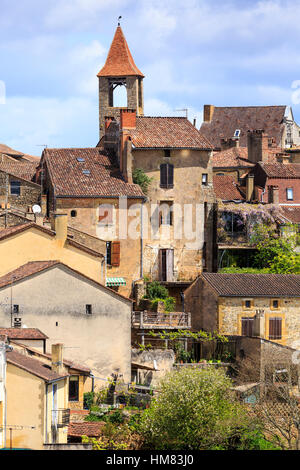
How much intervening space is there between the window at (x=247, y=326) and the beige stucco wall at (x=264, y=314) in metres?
0.19

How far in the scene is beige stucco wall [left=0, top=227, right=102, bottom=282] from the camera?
53969mm

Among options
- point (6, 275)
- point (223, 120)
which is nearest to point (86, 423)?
point (6, 275)

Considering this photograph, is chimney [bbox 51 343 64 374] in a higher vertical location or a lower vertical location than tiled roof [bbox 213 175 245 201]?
lower

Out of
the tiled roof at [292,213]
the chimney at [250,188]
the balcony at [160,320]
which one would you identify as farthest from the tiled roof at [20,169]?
the tiled roof at [292,213]

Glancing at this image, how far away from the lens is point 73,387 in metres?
48.5

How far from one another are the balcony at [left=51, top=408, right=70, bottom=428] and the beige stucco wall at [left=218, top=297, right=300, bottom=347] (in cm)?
1344

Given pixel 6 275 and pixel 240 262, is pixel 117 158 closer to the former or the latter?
pixel 240 262

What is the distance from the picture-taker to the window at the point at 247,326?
56.0 metres

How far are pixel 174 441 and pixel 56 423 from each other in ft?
15.5

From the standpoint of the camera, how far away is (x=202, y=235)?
6391 cm

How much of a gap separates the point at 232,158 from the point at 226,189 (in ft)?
25.6

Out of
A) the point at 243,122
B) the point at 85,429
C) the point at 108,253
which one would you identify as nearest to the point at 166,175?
the point at 108,253

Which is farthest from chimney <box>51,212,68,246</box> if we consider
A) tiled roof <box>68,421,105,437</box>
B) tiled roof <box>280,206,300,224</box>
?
tiled roof <box>280,206,300,224</box>

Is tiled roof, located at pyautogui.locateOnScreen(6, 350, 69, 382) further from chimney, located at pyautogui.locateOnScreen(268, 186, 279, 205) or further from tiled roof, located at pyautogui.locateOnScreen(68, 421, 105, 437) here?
chimney, located at pyautogui.locateOnScreen(268, 186, 279, 205)
